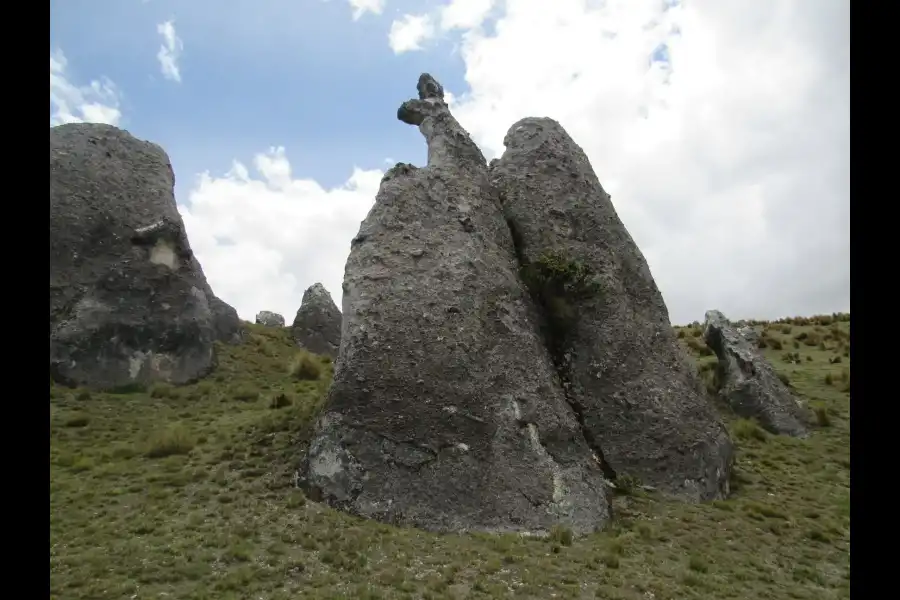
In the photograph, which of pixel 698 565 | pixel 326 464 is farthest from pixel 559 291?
pixel 326 464

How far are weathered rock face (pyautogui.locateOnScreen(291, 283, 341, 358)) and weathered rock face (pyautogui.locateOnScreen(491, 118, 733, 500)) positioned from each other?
17.2 meters

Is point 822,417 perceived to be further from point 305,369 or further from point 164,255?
point 164,255

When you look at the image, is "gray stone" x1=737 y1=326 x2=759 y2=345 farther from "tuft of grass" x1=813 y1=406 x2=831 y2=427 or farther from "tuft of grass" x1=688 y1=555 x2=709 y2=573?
"tuft of grass" x1=688 y1=555 x2=709 y2=573

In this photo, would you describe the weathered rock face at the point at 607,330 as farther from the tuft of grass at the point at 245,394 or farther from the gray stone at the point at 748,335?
the tuft of grass at the point at 245,394

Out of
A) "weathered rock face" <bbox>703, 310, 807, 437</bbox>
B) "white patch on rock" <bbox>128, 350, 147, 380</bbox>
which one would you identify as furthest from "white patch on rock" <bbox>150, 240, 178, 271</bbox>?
"weathered rock face" <bbox>703, 310, 807, 437</bbox>

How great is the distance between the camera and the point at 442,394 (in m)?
14.3

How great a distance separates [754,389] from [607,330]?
8638 mm

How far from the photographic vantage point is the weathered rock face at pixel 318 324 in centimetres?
3403

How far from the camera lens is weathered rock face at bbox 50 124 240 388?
21.2 m

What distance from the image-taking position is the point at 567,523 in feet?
43.1

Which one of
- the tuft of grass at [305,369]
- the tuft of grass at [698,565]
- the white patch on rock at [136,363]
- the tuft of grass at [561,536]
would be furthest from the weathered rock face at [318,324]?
the tuft of grass at [698,565]

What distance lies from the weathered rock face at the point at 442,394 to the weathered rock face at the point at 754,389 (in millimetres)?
9990
